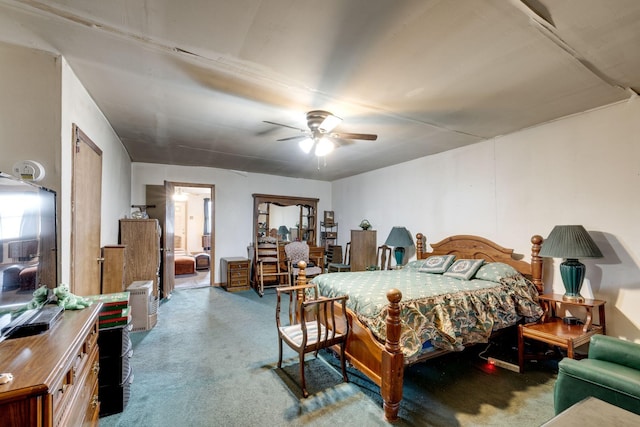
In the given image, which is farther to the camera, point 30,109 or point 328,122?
point 328,122

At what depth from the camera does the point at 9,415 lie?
0.84 meters

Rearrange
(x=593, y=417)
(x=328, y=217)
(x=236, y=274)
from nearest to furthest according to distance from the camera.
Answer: (x=593, y=417) → (x=236, y=274) → (x=328, y=217)

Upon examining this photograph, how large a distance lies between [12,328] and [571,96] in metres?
4.05

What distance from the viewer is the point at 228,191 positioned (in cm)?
607

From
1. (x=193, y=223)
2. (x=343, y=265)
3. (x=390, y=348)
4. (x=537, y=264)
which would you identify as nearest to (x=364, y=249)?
(x=343, y=265)

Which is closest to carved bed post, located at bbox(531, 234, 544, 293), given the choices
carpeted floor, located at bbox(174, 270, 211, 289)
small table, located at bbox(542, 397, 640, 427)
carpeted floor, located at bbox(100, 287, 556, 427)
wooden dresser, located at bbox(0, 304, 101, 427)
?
carpeted floor, located at bbox(100, 287, 556, 427)

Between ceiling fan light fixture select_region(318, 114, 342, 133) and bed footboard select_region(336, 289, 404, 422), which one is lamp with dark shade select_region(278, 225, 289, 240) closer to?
ceiling fan light fixture select_region(318, 114, 342, 133)

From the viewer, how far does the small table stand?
1.22m

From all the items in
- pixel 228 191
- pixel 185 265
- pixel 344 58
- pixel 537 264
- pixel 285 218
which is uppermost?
pixel 344 58

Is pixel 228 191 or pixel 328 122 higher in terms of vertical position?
pixel 328 122

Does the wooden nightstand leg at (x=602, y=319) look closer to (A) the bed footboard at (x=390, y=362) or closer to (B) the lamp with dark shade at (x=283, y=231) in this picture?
(A) the bed footboard at (x=390, y=362)

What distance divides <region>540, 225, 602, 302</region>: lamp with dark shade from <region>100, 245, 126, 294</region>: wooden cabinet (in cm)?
433

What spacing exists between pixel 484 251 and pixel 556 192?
3.39 feet

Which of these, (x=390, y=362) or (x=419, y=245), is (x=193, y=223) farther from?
(x=390, y=362)
